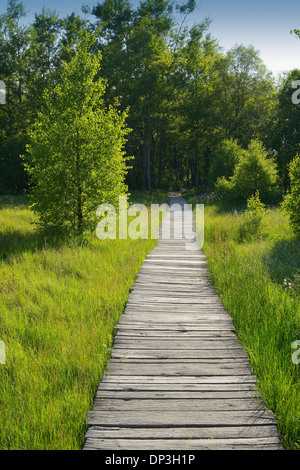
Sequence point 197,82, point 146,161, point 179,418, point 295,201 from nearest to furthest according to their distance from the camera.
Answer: point 179,418 → point 295,201 → point 197,82 → point 146,161

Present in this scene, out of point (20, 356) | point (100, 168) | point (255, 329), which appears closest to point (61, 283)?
point (20, 356)

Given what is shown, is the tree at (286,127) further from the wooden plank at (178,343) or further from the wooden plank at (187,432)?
the wooden plank at (187,432)

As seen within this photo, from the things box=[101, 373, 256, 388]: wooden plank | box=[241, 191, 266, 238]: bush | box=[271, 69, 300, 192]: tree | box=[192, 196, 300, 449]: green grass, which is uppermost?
box=[271, 69, 300, 192]: tree

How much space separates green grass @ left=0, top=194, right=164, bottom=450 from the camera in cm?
255

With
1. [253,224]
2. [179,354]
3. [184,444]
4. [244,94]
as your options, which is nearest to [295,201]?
[253,224]

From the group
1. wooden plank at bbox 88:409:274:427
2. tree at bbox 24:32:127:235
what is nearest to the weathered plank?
wooden plank at bbox 88:409:274:427

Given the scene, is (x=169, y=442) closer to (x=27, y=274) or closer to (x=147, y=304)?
(x=147, y=304)

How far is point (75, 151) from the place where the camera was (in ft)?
29.3

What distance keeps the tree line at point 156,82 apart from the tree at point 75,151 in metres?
17.8

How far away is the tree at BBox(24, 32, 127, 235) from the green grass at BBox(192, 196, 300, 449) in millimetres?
3792

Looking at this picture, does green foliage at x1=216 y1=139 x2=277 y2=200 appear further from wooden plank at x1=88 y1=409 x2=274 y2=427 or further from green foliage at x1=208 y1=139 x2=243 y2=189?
wooden plank at x1=88 y1=409 x2=274 y2=427

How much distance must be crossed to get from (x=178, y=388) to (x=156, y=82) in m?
28.7

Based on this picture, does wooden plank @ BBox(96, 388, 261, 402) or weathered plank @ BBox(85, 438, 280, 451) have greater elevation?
wooden plank @ BBox(96, 388, 261, 402)

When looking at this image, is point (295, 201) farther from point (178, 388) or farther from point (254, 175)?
point (254, 175)
